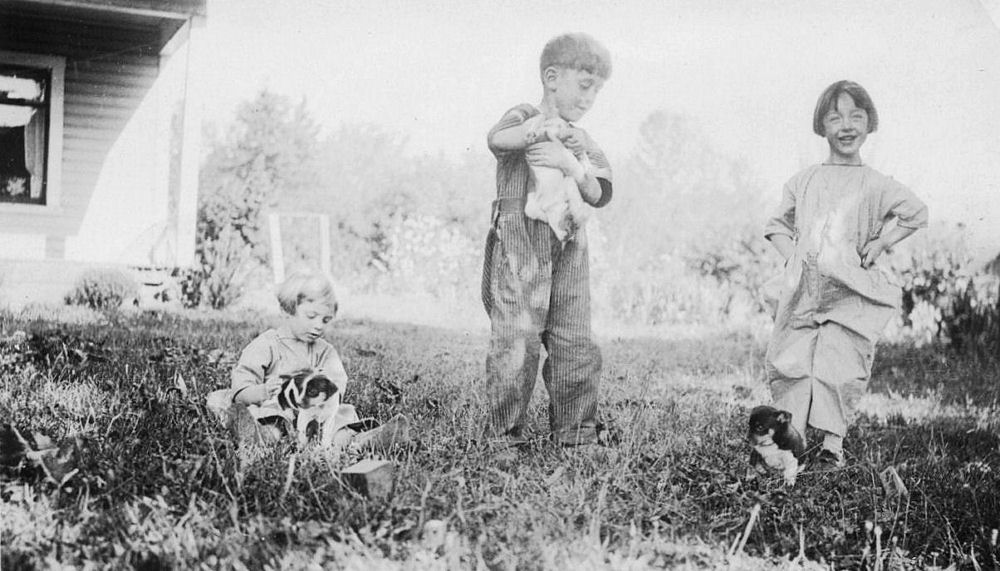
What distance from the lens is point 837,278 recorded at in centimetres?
Answer: 271

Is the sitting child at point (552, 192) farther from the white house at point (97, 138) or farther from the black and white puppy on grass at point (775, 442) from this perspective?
the white house at point (97, 138)

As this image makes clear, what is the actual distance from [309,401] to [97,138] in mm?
4317

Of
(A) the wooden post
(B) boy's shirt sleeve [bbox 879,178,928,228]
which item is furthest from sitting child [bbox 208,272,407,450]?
(B) boy's shirt sleeve [bbox 879,178,928,228]

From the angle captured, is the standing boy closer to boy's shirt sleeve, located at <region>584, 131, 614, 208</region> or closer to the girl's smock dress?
boy's shirt sleeve, located at <region>584, 131, 614, 208</region>

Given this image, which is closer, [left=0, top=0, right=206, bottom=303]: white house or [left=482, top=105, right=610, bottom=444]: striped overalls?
[left=482, top=105, right=610, bottom=444]: striped overalls

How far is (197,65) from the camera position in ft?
14.8

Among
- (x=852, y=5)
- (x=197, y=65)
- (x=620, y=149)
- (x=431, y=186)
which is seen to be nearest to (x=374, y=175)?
(x=431, y=186)

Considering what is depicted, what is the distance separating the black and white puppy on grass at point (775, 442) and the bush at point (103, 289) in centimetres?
296

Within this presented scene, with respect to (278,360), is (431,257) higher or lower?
higher

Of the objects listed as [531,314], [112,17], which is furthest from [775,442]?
[112,17]

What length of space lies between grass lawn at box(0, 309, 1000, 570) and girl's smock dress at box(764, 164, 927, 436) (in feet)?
0.74

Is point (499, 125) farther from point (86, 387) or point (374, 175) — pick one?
point (374, 175)

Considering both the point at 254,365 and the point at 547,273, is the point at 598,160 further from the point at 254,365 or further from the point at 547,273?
the point at 254,365

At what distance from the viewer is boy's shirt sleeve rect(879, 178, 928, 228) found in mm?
2721
